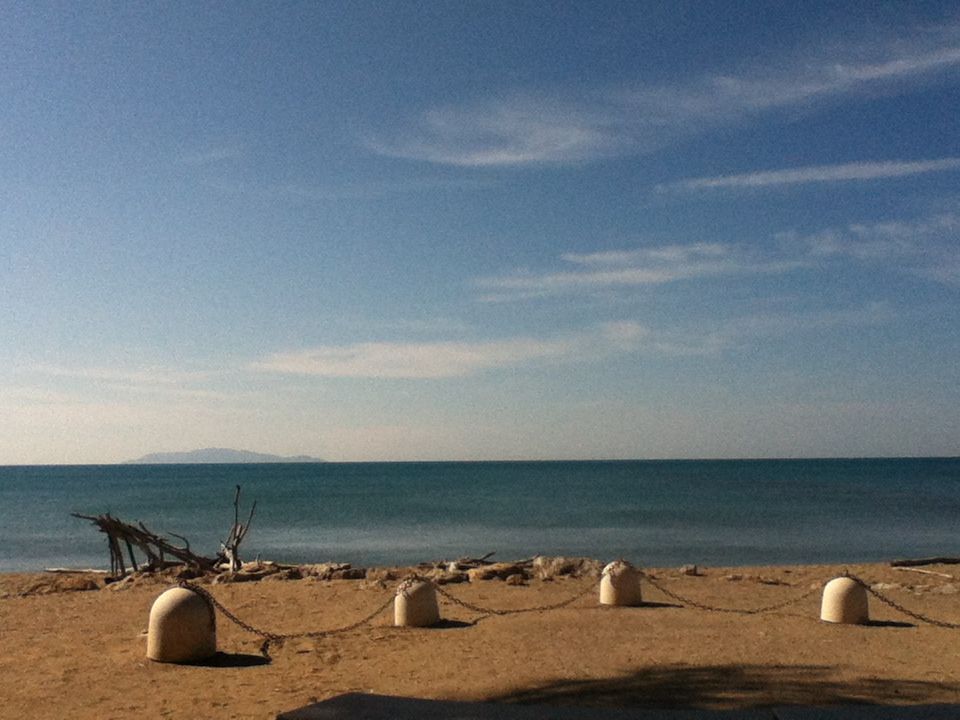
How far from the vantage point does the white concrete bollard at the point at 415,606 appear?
1255 centimetres

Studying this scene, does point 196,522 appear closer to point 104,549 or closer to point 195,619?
point 104,549

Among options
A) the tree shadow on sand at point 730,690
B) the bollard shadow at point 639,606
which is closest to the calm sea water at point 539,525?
the bollard shadow at point 639,606

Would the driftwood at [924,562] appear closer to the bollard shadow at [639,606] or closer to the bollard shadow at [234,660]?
the bollard shadow at [639,606]

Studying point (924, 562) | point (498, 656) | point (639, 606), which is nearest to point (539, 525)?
point (924, 562)

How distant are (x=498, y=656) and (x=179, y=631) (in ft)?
13.0

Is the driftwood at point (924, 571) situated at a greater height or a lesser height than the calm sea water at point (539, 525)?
greater

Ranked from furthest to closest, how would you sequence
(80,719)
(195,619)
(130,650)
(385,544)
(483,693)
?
1. (385,544)
2. (130,650)
3. (195,619)
4. (483,693)
5. (80,719)

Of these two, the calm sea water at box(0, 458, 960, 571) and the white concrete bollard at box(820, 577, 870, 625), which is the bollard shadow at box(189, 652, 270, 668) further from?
the calm sea water at box(0, 458, 960, 571)

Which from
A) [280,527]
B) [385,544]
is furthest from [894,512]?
[280,527]

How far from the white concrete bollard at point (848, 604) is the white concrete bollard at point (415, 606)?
235 inches

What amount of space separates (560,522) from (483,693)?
4161cm

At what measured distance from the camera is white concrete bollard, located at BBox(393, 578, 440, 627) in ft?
41.2

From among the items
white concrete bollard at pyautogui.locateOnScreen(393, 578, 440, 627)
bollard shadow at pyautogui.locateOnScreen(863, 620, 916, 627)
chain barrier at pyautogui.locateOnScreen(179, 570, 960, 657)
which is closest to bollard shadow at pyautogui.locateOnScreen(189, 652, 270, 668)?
chain barrier at pyautogui.locateOnScreen(179, 570, 960, 657)

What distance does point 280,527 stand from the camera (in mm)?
49875
